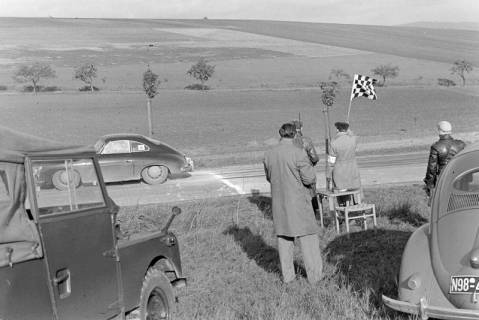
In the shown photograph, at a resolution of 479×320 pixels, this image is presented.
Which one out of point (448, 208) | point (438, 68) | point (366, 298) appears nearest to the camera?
point (448, 208)

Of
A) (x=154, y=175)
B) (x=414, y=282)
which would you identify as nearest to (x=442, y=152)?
(x=414, y=282)

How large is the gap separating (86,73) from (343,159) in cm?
4967

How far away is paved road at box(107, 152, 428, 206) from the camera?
15.4 metres

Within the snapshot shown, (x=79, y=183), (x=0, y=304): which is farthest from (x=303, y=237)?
(x=0, y=304)

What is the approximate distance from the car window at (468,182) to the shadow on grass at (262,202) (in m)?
6.31

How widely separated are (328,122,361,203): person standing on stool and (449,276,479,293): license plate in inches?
214

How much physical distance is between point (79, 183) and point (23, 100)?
4902 centimetres

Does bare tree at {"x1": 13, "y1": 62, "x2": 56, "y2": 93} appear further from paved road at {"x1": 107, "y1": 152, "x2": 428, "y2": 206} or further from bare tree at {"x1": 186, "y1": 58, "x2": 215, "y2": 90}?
paved road at {"x1": 107, "y1": 152, "x2": 428, "y2": 206}

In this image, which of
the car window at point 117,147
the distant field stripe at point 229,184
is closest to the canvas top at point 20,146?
the distant field stripe at point 229,184

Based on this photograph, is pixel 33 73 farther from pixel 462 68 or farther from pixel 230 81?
pixel 462 68

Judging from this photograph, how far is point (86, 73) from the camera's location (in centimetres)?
5716

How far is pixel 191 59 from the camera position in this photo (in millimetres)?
68625

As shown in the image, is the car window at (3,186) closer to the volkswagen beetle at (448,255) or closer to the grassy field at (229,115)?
the volkswagen beetle at (448,255)

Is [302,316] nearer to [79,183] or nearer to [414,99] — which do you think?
[79,183]
